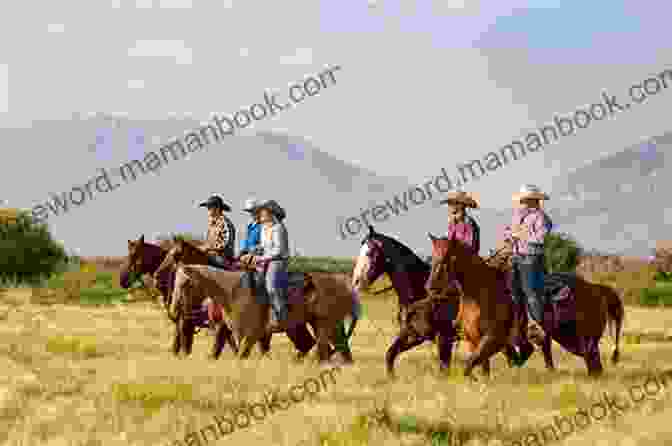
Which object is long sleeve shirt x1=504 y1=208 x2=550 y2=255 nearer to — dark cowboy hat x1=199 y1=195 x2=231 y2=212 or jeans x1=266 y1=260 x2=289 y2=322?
jeans x1=266 y1=260 x2=289 y2=322

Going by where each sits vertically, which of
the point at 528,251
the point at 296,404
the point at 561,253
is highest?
the point at 528,251

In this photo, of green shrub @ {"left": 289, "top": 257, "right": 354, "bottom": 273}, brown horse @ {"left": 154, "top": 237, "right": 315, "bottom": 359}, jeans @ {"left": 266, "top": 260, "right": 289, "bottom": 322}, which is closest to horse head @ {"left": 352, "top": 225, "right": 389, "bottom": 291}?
jeans @ {"left": 266, "top": 260, "right": 289, "bottom": 322}

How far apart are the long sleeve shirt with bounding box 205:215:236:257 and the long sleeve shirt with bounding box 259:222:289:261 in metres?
1.64

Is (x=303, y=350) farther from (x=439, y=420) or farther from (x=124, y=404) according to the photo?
(x=439, y=420)

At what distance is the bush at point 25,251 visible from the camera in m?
40.3

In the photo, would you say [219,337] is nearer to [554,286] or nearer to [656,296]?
[554,286]

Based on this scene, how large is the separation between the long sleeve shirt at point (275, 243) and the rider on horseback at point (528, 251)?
117 inches

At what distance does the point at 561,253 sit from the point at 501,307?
32470 millimetres

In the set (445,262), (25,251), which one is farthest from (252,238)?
(25,251)

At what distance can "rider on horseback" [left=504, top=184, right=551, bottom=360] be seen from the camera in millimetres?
12266

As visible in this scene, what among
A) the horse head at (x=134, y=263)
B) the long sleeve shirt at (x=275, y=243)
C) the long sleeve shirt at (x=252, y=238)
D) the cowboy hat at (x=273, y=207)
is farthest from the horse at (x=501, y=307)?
the horse head at (x=134, y=263)

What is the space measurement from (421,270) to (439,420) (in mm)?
3913

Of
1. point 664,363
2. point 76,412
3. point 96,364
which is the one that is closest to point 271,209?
point 96,364

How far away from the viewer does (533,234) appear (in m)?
12.3
